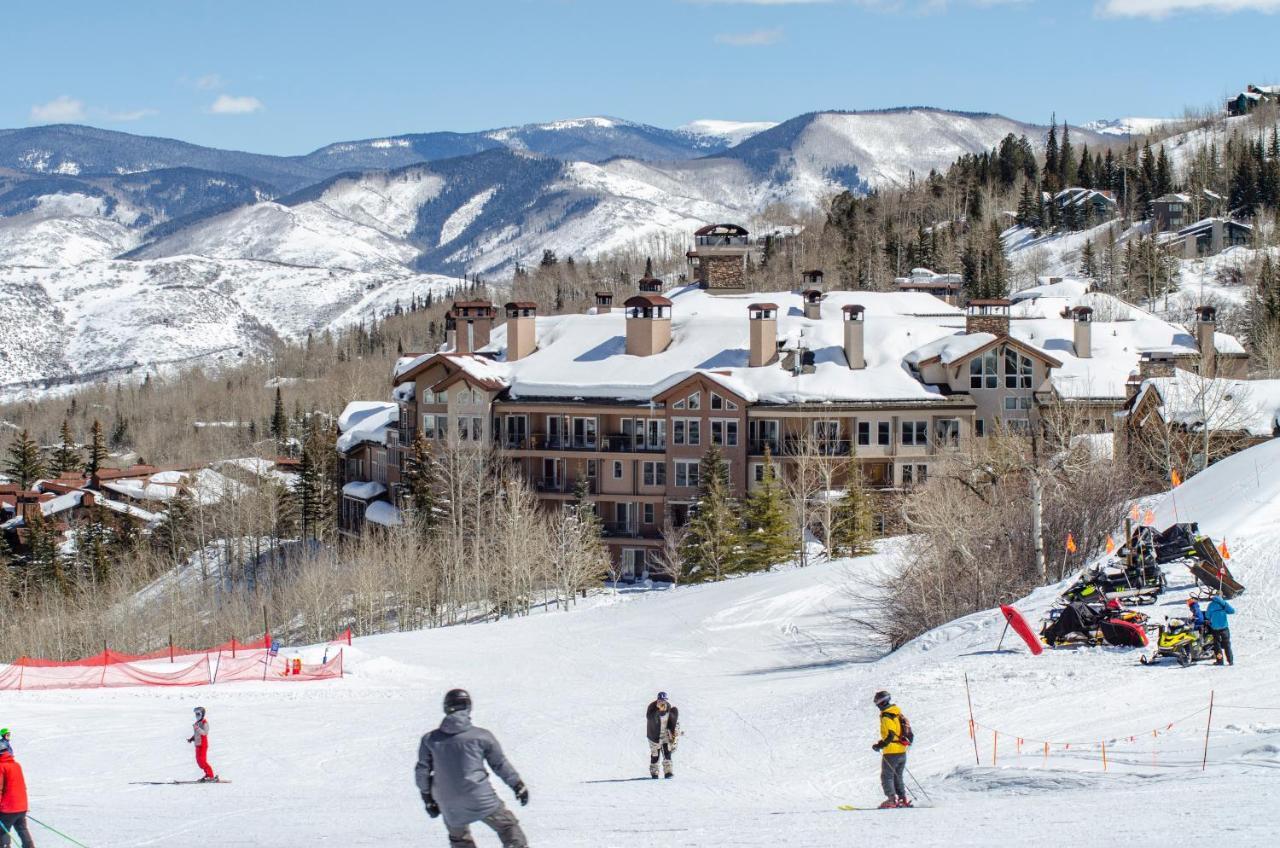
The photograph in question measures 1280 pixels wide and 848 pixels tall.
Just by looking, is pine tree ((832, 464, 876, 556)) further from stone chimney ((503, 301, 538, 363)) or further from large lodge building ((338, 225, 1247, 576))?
stone chimney ((503, 301, 538, 363))

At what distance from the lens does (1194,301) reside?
368ft

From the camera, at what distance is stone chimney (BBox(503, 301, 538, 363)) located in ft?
229

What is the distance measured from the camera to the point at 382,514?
223 ft

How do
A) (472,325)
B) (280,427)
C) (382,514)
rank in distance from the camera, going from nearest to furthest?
(382,514)
(472,325)
(280,427)

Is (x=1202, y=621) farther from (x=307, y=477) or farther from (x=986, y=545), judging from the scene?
(x=307, y=477)

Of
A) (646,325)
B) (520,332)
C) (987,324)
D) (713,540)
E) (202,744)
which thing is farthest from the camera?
(520,332)

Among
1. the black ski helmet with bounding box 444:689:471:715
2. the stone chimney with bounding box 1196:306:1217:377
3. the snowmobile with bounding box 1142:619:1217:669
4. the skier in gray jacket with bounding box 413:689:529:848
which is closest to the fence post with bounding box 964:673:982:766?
the snowmobile with bounding box 1142:619:1217:669

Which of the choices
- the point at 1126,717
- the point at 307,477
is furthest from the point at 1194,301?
the point at 1126,717

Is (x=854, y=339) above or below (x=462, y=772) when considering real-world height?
above

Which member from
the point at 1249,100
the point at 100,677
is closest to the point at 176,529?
the point at 100,677

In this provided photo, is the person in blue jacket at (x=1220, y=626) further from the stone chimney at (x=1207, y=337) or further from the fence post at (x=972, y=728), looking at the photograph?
the stone chimney at (x=1207, y=337)

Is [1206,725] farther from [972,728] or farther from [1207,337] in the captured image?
[1207,337]

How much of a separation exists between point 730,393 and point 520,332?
1290 centimetres

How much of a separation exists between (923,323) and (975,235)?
197ft
